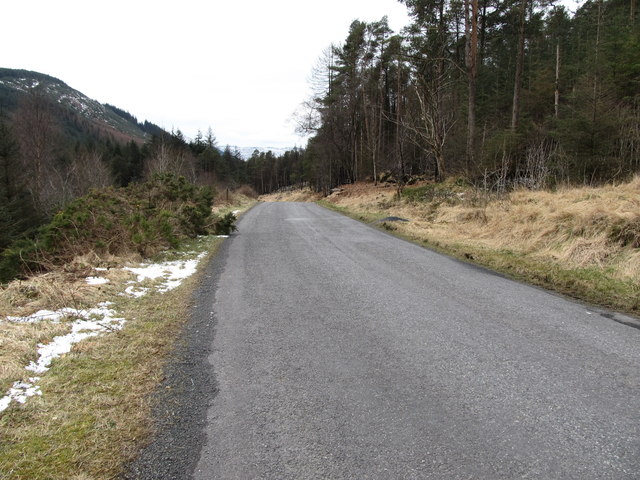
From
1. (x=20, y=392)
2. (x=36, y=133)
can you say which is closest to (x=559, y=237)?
(x=20, y=392)

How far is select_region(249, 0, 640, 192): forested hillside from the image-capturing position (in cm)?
1295

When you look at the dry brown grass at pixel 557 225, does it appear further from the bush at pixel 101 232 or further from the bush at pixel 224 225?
the bush at pixel 101 232

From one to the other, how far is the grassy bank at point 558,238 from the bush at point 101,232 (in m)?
6.77

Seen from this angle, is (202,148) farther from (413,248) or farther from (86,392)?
(86,392)

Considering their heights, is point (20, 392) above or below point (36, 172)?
below

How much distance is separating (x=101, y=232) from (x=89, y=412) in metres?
5.92

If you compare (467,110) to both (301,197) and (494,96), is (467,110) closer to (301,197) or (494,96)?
(494,96)

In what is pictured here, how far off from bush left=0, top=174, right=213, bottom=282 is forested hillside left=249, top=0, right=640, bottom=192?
10821 mm

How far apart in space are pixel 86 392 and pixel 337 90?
3596 centimetres

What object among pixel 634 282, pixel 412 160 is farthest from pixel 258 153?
pixel 634 282

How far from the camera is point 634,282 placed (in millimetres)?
5461

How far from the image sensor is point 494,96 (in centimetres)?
2794

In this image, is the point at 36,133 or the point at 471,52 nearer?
the point at 471,52

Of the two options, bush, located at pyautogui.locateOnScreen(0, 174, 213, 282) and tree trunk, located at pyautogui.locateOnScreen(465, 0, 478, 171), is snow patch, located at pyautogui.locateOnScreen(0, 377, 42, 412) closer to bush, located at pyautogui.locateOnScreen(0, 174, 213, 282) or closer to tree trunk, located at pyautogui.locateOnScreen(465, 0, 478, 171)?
bush, located at pyautogui.locateOnScreen(0, 174, 213, 282)
